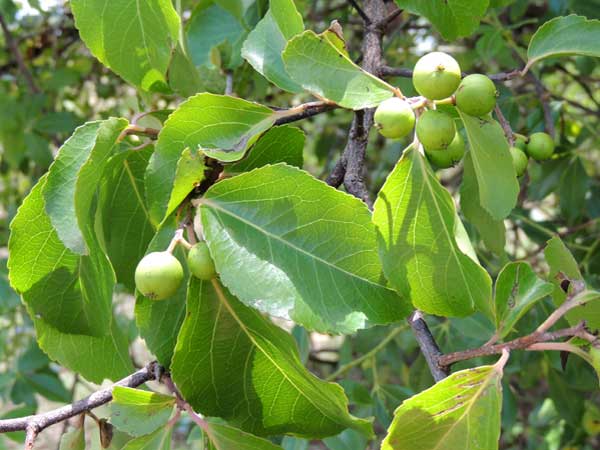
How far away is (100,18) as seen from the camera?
1060 mm

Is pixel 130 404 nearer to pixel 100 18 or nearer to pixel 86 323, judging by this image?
pixel 86 323

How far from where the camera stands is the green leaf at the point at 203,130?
3.08ft

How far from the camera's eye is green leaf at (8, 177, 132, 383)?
104 centimetres

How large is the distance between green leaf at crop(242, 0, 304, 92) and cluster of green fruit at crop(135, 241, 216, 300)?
10.5 inches

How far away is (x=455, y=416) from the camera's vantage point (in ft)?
2.86

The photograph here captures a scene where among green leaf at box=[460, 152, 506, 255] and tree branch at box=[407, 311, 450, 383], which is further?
green leaf at box=[460, 152, 506, 255]

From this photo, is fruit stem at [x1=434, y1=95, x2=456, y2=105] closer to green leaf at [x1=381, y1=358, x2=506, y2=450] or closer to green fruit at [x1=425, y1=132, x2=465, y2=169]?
green fruit at [x1=425, y1=132, x2=465, y2=169]

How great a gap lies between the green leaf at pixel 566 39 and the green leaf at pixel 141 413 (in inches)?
26.1

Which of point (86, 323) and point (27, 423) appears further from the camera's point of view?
point (86, 323)

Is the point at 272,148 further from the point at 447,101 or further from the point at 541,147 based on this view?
the point at 541,147

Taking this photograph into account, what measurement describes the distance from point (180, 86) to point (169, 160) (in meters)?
0.23

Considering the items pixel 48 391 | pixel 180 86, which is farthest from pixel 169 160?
pixel 48 391

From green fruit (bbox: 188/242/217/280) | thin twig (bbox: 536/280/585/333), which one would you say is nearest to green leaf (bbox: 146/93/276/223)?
green fruit (bbox: 188/242/217/280)

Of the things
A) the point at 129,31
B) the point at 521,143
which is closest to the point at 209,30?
the point at 129,31
